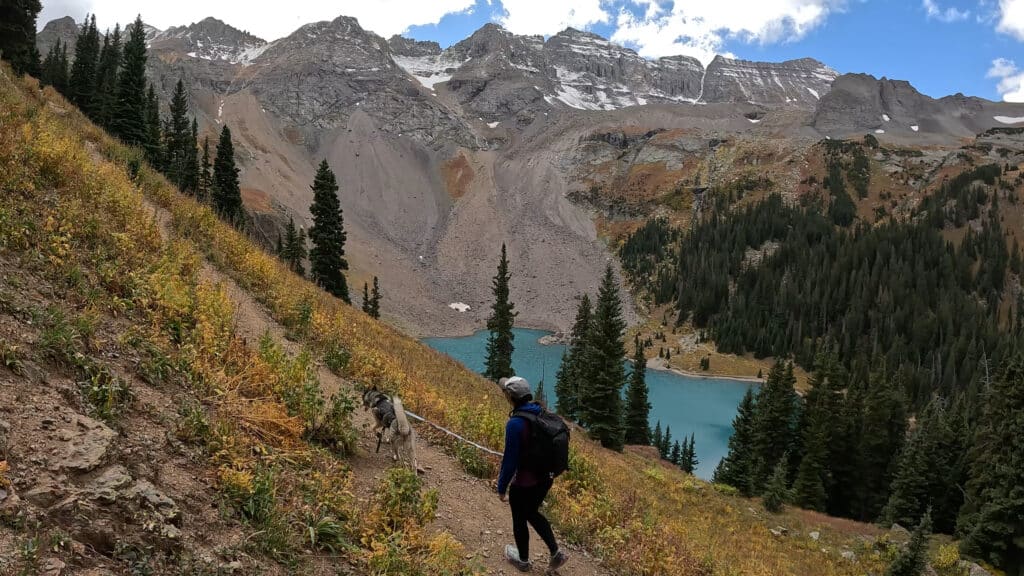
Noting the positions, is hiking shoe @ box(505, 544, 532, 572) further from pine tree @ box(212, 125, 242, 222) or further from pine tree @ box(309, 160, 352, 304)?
pine tree @ box(212, 125, 242, 222)

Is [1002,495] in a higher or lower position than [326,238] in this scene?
lower

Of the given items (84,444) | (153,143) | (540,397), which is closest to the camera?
(84,444)

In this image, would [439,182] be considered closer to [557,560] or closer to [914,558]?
[914,558]

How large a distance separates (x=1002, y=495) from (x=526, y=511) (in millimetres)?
29753

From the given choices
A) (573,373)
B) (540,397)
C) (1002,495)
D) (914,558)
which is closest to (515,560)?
(914,558)

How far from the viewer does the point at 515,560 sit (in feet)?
21.4

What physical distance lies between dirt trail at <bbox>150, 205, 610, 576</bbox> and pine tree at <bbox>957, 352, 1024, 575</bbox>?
26733 mm

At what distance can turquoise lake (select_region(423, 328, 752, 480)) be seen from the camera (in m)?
70.2

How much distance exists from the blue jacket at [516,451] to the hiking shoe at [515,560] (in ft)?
3.96

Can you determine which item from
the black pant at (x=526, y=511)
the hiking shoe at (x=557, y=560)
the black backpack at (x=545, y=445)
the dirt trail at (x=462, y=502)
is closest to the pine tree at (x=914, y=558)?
the dirt trail at (x=462, y=502)

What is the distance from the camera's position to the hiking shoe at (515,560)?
255 inches

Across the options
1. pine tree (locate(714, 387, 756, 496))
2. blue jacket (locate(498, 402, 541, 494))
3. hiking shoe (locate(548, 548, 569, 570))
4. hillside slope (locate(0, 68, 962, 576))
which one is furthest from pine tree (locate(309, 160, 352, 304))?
blue jacket (locate(498, 402, 541, 494))

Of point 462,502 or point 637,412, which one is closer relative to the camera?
point 462,502

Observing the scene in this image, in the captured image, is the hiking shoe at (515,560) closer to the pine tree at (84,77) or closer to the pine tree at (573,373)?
the pine tree at (573,373)
